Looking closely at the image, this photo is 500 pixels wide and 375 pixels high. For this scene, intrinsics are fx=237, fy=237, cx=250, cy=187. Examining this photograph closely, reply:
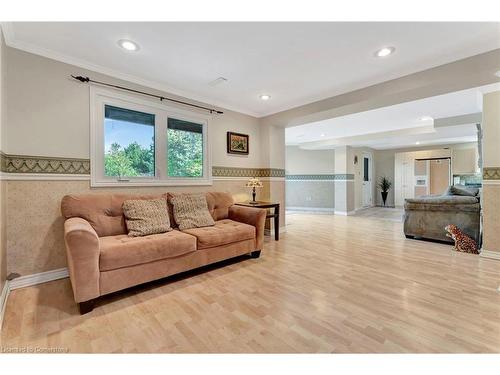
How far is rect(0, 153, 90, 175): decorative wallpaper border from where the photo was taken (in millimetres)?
2188

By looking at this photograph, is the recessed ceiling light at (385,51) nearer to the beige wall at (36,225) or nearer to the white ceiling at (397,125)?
Answer: the white ceiling at (397,125)

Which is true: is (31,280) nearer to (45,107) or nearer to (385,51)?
(45,107)

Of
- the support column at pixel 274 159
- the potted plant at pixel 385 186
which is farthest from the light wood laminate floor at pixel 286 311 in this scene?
the potted plant at pixel 385 186

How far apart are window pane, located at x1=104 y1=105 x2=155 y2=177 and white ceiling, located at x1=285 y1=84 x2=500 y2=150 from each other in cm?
350

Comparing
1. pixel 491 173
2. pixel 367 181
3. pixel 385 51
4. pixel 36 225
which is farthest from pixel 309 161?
pixel 36 225

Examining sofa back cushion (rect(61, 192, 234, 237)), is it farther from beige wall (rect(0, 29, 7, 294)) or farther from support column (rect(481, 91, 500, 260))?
support column (rect(481, 91, 500, 260))

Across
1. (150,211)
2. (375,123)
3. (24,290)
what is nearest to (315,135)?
(375,123)

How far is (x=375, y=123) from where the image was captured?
525cm

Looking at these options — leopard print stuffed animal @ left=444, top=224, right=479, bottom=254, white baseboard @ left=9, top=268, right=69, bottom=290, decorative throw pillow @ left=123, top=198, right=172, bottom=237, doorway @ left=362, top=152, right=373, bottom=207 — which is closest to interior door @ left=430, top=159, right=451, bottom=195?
doorway @ left=362, top=152, right=373, bottom=207

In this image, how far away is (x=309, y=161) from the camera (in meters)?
8.08

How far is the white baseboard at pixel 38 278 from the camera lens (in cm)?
221

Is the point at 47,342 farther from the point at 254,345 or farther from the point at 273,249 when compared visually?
the point at 273,249

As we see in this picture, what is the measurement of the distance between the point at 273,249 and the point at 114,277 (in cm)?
213

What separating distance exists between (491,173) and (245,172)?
3415 millimetres
